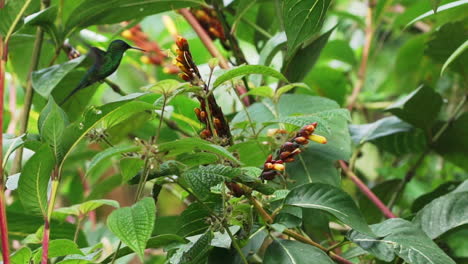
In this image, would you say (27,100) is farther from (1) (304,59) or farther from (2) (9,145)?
(1) (304,59)

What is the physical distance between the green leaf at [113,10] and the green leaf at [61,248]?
334mm

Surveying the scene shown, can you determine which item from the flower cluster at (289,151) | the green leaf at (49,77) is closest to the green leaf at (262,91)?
the flower cluster at (289,151)

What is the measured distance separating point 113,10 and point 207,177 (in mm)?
413

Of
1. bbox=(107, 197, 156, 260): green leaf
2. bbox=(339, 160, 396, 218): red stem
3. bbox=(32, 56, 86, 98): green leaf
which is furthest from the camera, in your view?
bbox=(339, 160, 396, 218): red stem

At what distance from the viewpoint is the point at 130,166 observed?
0.59m

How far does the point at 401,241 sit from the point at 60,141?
346 millimetres

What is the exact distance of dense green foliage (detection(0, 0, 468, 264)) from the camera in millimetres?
598

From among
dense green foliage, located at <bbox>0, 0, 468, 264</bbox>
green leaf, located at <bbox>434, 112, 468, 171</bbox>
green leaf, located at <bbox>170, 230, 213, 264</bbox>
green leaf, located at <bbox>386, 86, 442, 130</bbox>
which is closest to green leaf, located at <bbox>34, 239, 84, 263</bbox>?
dense green foliage, located at <bbox>0, 0, 468, 264</bbox>

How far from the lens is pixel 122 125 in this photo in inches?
40.2

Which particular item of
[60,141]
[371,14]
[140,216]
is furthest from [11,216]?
[371,14]

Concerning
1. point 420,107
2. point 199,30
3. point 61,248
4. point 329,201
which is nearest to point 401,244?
point 329,201

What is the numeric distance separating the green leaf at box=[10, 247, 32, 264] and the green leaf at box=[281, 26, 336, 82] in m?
0.50

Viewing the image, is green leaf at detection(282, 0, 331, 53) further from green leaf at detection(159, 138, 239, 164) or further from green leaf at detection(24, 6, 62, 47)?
green leaf at detection(24, 6, 62, 47)

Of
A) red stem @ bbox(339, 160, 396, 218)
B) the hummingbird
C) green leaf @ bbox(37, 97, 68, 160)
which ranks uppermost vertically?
the hummingbird
